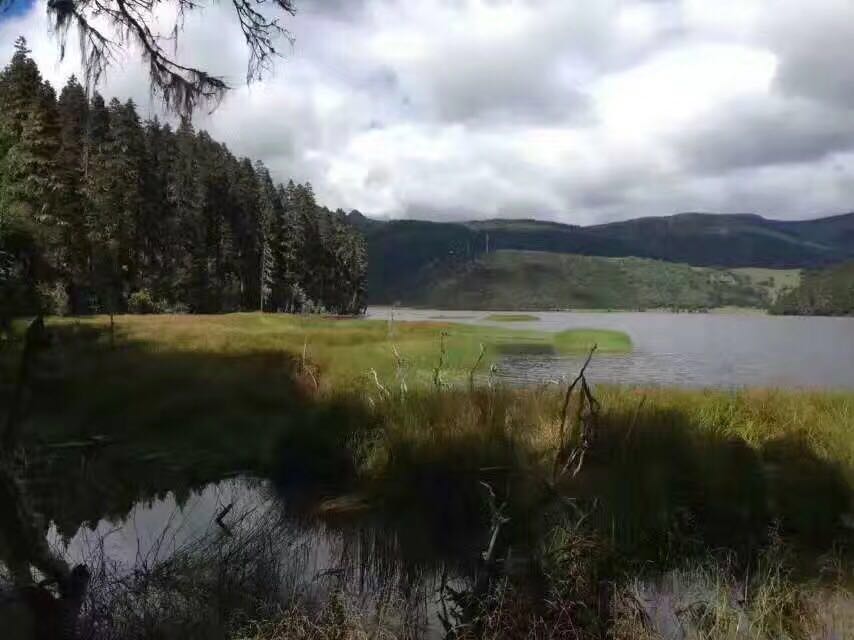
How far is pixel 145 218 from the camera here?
63.1 m

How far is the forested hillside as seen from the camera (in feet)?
127

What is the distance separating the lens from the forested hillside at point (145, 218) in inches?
1527

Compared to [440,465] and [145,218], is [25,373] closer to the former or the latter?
[440,465]

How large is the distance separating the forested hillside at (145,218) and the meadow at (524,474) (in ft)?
25.2

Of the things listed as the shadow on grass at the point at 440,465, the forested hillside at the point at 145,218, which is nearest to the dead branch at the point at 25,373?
the shadow on grass at the point at 440,465

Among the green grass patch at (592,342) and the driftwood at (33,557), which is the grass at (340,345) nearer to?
the green grass patch at (592,342)

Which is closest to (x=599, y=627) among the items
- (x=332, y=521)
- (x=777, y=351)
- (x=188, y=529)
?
(x=332, y=521)

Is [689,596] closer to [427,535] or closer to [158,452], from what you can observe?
[427,535]

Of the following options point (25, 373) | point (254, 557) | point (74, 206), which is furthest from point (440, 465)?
point (74, 206)

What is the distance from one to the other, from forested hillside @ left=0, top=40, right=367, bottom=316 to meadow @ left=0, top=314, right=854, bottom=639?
7.69 m

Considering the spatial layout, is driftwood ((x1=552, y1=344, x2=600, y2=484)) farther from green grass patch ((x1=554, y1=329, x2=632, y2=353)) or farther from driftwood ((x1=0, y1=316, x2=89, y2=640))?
green grass patch ((x1=554, y1=329, x2=632, y2=353))

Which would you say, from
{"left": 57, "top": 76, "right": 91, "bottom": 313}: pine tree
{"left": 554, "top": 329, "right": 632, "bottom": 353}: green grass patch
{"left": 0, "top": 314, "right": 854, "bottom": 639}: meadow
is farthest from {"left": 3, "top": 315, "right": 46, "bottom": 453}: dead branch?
{"left": 57, "top": 76, "right": 91, "bottom": 313}: pine tree

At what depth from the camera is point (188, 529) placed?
25.9 ft

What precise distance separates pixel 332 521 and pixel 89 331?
21.6 m
